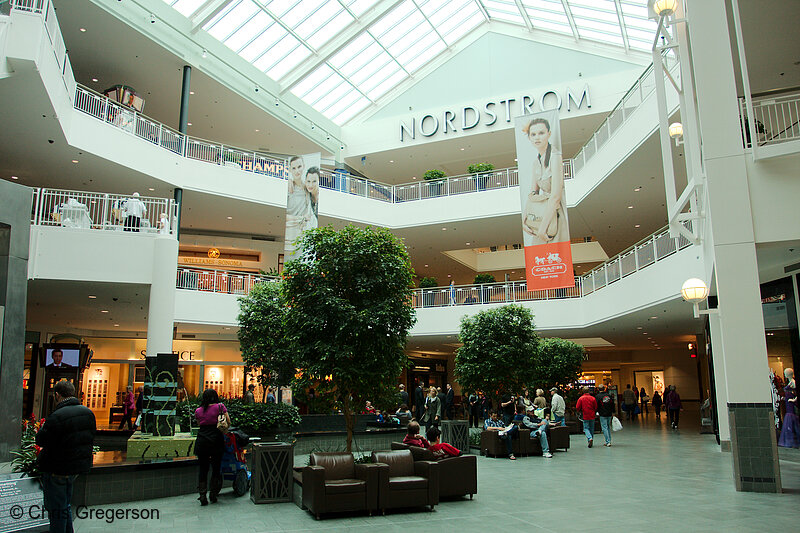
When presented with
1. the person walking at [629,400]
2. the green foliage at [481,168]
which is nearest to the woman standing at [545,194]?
the green foliage at [481,168]

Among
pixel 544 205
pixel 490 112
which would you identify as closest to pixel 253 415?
pixel 544 205

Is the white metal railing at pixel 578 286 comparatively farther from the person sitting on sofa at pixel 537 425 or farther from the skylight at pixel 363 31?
the skylight at pixel 363 31

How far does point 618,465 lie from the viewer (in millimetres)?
11984

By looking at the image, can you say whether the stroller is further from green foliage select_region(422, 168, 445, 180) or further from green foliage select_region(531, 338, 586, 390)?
green foliage select_region(422, 168, 445, 180)

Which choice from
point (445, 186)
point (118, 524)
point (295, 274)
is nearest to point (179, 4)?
point (445, 186)

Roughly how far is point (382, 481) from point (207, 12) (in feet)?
Result: 61.9

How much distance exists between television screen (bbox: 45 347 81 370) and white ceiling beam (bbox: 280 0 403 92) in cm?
1444

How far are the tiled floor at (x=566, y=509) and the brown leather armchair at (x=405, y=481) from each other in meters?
0.17

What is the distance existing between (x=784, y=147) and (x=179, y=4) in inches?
763

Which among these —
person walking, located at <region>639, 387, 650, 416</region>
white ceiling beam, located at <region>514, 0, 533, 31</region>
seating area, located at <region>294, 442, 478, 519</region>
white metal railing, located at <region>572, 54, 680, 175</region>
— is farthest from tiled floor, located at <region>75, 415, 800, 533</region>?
person walking, located at <region>639, 387, 650, 416</region>

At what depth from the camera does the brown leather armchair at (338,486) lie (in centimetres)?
739

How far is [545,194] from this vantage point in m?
16.8

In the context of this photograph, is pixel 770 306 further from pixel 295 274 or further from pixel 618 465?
pixel 295 274

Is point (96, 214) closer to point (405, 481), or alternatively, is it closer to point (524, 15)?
point (405, 481)
